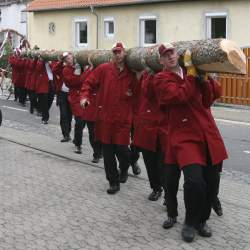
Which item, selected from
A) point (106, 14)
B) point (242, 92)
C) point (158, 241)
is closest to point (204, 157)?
point (158, 241)

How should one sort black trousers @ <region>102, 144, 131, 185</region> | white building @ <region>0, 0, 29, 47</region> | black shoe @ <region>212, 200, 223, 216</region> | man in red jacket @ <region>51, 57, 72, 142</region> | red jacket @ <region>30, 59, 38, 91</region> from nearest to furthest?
black shoe @ <region>212, 200, 223, 216</region>
black trousers @ <region>102, 144, 131, 185</region>
man in red jacket @ <region>51, 57, 72, 142</region>
red jacket @ <region>30, 59, 38, 91</region>
white building @ <region>0, 0, 29, 47</region>

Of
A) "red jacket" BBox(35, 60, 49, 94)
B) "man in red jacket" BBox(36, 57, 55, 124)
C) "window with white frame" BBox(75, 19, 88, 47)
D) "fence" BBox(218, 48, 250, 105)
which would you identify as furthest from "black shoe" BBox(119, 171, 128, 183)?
"window with white frame" BBox(75, 19, 88, 47)

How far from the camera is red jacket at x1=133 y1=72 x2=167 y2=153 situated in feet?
21.5

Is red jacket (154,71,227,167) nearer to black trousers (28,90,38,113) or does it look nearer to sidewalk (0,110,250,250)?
sidewalk (0,110,250,250)

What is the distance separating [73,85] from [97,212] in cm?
401

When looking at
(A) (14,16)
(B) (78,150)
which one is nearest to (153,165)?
(B) (78,150)

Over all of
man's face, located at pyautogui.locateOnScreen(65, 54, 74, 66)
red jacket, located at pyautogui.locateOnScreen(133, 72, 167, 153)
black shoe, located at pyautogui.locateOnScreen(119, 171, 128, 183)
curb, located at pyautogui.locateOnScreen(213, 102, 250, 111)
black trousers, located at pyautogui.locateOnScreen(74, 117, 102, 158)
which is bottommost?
black shoe, located at pyautogui.locateOnScreen(119, 171, 128, 183)

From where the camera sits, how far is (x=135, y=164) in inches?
337

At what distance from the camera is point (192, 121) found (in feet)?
17.9

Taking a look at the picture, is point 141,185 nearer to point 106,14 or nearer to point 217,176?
point 217,176

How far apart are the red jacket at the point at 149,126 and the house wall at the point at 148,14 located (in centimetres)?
1382

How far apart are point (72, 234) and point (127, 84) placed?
2.10 metres

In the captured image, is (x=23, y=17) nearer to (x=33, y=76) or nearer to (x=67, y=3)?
(x=67, y=3)

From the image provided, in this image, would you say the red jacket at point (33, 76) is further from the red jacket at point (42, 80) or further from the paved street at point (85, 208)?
the paved street at point (85, 208)
